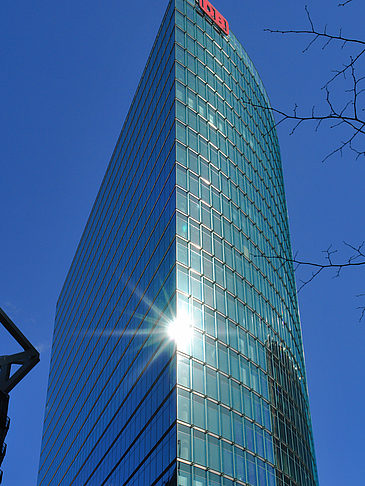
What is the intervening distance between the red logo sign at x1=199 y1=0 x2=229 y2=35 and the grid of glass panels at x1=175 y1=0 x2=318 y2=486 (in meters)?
1.16

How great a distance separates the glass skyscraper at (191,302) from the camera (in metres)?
36.8

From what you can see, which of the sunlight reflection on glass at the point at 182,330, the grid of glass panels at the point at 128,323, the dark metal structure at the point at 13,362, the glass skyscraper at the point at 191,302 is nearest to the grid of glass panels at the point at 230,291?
the glass skyscraper at the point at 191,302

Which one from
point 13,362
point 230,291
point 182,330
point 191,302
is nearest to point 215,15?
point 230,291

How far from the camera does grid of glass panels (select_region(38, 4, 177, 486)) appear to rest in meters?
39.5

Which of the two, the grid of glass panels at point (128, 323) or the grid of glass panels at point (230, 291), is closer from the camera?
the grid of glass panels at point (230, 291)

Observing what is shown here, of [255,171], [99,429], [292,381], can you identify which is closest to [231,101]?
[255,171]

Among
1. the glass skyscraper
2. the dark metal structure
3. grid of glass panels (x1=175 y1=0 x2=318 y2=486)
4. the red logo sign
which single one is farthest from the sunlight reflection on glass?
the red logo sign

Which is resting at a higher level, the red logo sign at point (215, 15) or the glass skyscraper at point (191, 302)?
the red logo sign at point (215, 15)

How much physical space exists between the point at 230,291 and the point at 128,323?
35.3 feet

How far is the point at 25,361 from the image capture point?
20203 millimetres

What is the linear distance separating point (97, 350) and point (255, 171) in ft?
78.7

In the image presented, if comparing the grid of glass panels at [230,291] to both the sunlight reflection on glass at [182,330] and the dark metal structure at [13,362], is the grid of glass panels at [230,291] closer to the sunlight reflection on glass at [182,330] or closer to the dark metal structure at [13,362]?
the sunlight reflection on glass at [182,330]

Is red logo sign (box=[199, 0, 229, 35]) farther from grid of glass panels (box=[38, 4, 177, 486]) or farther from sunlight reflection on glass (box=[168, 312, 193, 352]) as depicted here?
sunlight reflection on glass (box=[168, 312, 193, 352])

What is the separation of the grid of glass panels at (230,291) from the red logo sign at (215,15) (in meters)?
1.16
